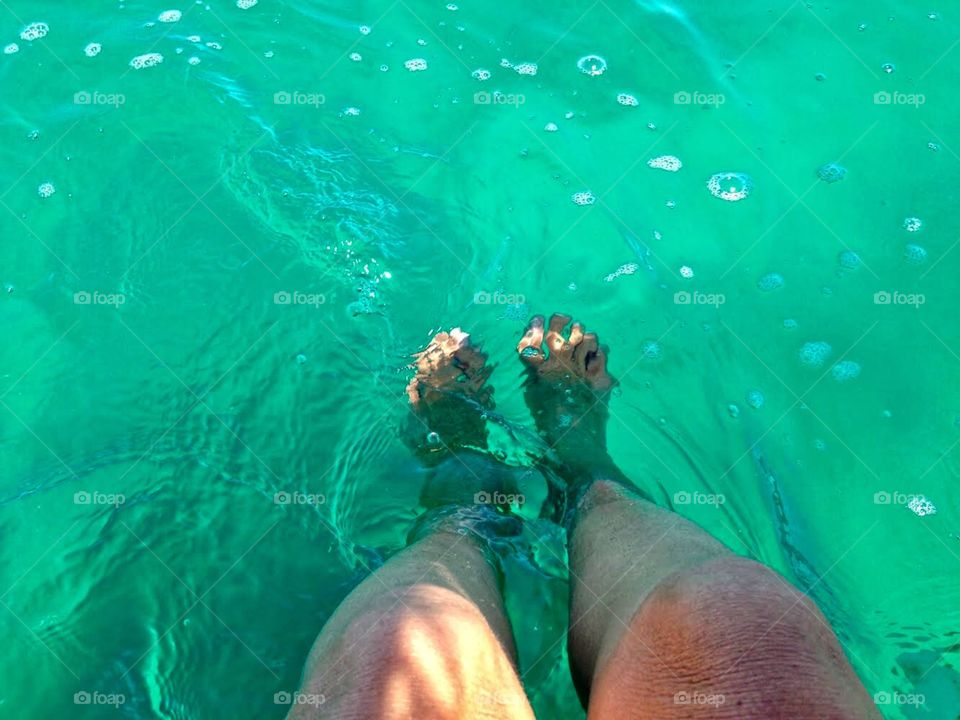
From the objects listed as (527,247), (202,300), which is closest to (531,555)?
(527,247)

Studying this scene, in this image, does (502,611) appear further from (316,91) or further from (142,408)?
(316,91)

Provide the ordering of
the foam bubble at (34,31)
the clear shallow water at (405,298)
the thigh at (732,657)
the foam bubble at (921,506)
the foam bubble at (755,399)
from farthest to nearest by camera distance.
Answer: the foam bubble at (34,31), the foam bubble at (755,399), the foam bubble at (921,506), the clear shallow water at (405,298), the thigh at (732,657)

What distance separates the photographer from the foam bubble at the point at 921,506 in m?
3.08

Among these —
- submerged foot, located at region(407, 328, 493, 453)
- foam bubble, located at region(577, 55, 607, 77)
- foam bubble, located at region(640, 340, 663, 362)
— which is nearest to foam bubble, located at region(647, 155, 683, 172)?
foam bubble, located at region(577, 55, 607, 77)

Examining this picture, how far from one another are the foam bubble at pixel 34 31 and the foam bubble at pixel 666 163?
11.8 feet

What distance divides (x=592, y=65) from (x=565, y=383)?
6.89 ft

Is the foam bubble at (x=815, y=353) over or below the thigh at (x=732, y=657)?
below

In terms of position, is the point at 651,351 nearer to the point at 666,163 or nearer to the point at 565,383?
the point at 565,383

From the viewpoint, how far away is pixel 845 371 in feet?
11.1

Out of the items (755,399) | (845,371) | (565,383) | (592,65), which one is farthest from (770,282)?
(592,65)

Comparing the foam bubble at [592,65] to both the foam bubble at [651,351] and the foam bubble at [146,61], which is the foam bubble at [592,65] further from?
the foam bubble at [146,61]

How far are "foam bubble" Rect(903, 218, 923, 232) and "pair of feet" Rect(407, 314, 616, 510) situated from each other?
5.76 ft

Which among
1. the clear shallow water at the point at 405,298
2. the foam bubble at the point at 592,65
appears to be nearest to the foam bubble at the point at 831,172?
the clear shallow water at the point at 405,298

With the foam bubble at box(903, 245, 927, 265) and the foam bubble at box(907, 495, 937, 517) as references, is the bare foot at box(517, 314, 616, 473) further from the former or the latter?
the foam bubble at box(903, 245, 927, 265)
